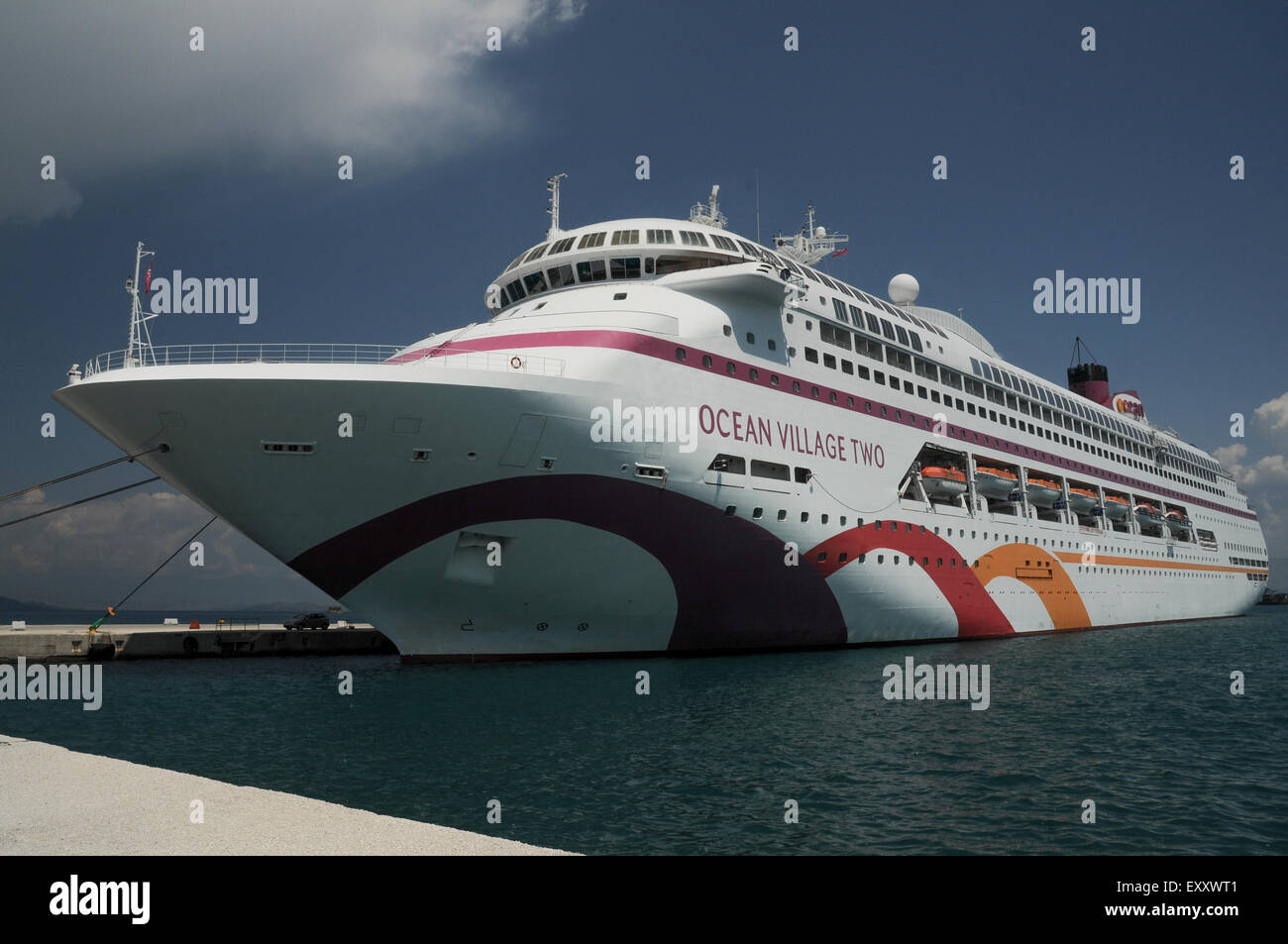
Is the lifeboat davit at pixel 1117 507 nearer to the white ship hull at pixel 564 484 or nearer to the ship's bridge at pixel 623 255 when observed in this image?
the white ship hull at pixel 564 484

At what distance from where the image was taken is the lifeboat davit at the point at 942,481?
97.5 ft

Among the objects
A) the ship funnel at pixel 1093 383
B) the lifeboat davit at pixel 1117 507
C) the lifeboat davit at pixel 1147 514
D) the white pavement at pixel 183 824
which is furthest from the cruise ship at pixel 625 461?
the ship funnel at pixel 1093 383

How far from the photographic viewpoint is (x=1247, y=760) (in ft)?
38.9

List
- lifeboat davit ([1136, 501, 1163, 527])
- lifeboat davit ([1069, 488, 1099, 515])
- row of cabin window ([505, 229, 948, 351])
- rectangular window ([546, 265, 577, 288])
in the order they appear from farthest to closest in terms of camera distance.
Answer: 1. lifeboat davit ([1136, 501, 1163, 527])
2. lifeboat davit ([1069, 488, 1099, 515])
3. rectangular window ([546, 265, 577, 288])
4. row of cabin window ([505, 229, 948, 351])

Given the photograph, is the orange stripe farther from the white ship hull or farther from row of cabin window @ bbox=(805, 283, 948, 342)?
the white ship hull

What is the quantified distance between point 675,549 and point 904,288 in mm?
25064

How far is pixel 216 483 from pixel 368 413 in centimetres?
399

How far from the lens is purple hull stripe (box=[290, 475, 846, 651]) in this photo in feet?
61.6

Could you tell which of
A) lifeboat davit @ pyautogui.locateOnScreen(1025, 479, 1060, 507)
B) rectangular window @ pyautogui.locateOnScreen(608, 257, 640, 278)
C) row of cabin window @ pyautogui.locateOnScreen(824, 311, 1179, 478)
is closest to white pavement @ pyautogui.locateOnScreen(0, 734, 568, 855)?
rectangular window @ pyautogui.locateOnScreen(608, 257, 640, 278)

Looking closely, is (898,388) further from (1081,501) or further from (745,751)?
(745,751)

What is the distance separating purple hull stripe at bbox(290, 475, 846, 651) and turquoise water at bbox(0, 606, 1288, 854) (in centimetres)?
171

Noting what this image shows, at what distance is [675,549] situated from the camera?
20.9 meters
